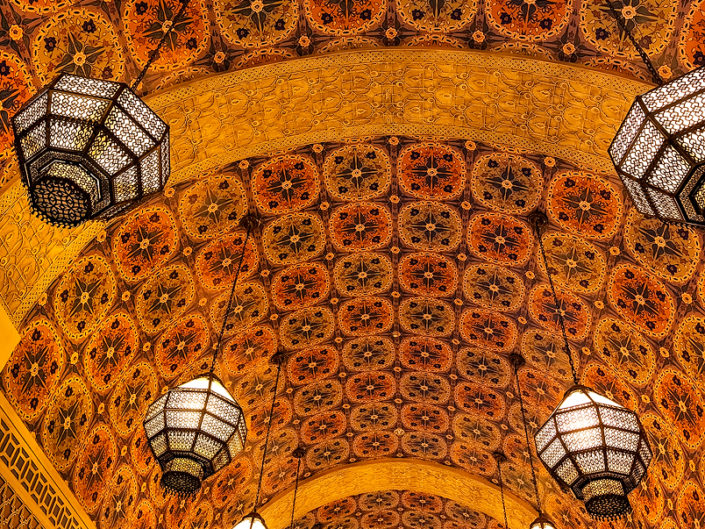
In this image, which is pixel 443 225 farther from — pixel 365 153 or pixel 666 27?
pixel 666 27

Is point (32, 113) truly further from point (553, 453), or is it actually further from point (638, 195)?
point (553, 453)

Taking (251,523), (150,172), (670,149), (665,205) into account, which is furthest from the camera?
(251,523)

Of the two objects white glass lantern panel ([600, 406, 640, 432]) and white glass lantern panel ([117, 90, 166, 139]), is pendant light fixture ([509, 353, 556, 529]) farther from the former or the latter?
white glass lantern panel ([117, 90, 166, 139])

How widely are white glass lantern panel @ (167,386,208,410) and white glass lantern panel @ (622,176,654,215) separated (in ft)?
13.0

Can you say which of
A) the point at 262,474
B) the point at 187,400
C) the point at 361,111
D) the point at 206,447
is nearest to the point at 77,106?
the point at 187,400

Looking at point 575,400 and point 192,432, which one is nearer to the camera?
point 192,432

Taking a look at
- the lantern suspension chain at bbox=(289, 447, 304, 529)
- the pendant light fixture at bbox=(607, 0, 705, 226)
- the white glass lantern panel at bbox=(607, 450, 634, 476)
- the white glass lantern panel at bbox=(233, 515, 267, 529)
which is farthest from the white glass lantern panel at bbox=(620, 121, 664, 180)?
the lantern suspension chain at bbox=(289, 447, 304, 529)

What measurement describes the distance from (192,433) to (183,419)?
0.50 feet

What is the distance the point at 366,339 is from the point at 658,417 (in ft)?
13.4

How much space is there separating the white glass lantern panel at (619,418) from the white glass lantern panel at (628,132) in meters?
2.43

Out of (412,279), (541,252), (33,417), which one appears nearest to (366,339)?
(412,279)

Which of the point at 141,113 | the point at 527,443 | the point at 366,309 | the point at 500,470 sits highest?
the point at 141,113

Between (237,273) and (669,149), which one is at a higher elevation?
(669,149)

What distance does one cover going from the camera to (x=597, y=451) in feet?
18.9
